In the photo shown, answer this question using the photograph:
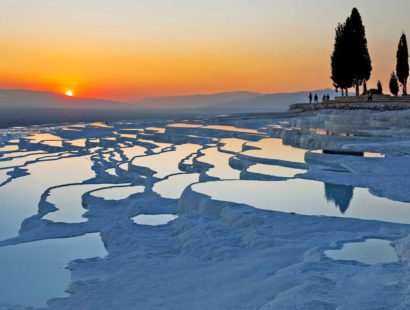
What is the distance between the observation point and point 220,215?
10719mm

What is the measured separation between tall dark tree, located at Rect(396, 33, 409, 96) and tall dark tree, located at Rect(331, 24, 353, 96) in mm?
4629

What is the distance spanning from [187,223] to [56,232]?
326 cm

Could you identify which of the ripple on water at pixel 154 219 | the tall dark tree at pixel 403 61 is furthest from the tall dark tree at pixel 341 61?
the ripple on water at pixel 154 219

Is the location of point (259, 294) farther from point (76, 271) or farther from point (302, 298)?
point (76, 271)

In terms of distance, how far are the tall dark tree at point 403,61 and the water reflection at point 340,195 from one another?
123 feet

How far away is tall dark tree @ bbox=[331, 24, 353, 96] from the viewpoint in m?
46.3

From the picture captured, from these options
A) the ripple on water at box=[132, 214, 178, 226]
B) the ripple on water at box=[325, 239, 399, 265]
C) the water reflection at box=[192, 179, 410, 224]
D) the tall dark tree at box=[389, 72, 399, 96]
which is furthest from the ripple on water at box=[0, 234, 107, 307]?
the tall dark tree at box=[389, 72, 399, 96]

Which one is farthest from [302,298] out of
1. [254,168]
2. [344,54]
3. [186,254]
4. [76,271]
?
[344,54]

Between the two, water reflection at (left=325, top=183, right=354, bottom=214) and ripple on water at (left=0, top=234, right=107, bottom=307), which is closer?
ripple on water at (left=0, top=234, right=107, bottom=307)

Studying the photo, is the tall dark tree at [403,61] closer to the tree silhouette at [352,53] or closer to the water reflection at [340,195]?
the tree silhouette at [352,53]

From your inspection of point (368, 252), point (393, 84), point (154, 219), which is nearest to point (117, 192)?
point (154, 219)

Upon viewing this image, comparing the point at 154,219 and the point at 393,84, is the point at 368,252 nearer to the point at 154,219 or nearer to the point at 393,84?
the point at 154,219

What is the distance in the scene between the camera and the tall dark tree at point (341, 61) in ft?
152

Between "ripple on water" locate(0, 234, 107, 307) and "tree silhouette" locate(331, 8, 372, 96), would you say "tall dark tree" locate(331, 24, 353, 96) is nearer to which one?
"tree silhouette" locate(331, 8, 372, 96)
